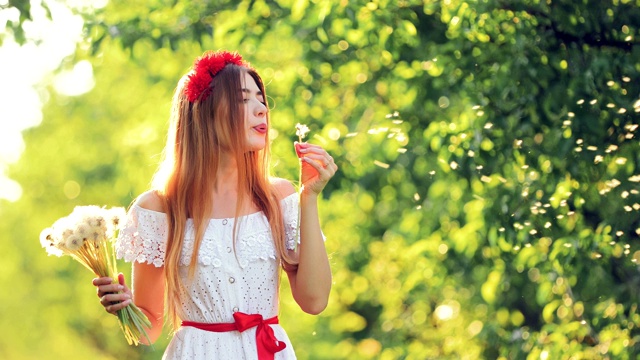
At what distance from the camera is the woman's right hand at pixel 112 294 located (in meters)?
2.93

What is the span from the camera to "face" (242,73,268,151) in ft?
10.0

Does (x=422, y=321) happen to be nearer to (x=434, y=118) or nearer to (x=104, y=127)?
(x=434, y=118)

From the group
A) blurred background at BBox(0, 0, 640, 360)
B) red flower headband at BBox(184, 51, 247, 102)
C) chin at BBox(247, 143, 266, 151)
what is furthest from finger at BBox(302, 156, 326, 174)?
blurred background at BBox(0, 0, 640, 360)

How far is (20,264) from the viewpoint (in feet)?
53.4

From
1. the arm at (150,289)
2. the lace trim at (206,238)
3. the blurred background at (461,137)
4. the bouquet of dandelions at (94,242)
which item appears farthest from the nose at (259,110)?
the blurred background at (461,137)

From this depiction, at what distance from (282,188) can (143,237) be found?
39 cm

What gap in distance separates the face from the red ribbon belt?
424mm

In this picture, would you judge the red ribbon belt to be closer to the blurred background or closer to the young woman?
the young woman

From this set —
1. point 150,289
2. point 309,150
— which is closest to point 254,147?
point 309,150

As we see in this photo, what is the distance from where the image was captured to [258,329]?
3.00 m

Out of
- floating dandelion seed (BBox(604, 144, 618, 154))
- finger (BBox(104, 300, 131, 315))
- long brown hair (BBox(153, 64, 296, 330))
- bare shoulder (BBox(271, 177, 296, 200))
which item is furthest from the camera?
floating dandelion seed (BBox(604, 144, 618, 154))

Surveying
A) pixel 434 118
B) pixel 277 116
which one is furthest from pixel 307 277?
pixel 277 116

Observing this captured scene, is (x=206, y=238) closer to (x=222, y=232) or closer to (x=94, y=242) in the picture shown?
(x=222, y=232)

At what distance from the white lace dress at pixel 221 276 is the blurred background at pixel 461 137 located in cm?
235
